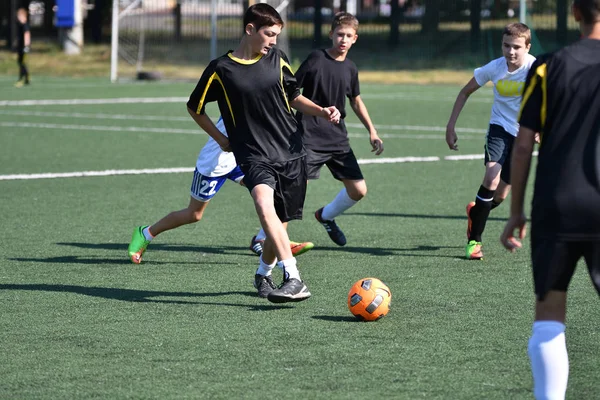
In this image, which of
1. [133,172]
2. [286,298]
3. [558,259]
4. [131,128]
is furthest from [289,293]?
[131,128]

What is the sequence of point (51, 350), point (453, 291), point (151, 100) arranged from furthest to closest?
point (151, 100) → point (453, 291) → point (51, 350)

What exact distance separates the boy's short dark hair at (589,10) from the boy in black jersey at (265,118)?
2.83 metres

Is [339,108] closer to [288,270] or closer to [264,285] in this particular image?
[264,285]

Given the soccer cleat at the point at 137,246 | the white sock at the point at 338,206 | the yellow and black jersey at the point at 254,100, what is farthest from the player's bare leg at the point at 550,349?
the white sock at the point at 338,206

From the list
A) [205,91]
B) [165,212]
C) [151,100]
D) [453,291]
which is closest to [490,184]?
[453,291]

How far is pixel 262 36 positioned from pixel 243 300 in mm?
1691

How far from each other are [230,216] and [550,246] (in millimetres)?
6774

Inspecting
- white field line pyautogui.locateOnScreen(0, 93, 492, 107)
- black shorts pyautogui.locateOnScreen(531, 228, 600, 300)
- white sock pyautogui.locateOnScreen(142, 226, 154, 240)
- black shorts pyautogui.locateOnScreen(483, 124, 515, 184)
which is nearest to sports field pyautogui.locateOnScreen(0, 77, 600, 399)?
white sock pyautogui.locateOnScreen(142, 226, 154, 240)

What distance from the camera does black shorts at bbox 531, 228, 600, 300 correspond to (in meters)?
4.12

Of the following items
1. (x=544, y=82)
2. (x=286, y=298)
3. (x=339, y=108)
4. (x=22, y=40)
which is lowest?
(x=22, y=40)

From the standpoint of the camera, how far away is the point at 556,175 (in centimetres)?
412

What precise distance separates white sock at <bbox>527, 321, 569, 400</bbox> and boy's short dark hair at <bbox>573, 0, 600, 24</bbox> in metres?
1.16

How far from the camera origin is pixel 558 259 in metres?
4.14

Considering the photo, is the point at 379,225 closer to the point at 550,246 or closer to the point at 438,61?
the point at 550,246
